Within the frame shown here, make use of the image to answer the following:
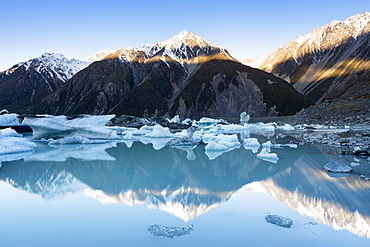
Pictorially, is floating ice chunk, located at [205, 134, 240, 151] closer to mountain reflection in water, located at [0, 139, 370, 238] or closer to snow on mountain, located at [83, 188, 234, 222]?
mountain reflection in water, located at [0, 139, 370, 238]

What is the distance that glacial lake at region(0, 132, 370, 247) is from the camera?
13.9 feet

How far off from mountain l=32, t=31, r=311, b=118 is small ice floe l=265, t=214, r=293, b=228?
9031cm

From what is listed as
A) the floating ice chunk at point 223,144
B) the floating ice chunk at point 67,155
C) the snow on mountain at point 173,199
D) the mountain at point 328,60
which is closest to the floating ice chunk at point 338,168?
the snow on mountain at point 173,199

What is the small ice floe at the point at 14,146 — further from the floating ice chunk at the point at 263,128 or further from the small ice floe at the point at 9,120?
the floating ice chunk at the point at 263,128

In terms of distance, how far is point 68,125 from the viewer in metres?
21.4

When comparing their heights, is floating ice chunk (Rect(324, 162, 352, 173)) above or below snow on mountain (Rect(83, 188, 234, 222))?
below

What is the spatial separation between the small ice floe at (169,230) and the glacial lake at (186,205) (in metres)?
0.04

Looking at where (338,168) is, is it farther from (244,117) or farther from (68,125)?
(244,117)

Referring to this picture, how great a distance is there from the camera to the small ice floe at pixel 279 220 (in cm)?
465

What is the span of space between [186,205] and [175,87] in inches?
4367

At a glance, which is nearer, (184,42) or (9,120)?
(9,120)

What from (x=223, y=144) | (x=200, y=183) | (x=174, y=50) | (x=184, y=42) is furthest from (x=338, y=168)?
(x=184, y=42)

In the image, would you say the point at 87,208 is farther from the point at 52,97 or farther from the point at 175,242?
the point at 52,97

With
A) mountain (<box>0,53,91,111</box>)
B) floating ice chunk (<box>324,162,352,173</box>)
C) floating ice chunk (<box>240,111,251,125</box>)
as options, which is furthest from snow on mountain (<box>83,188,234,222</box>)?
mountain (<box>0,53,91,111</box>)
